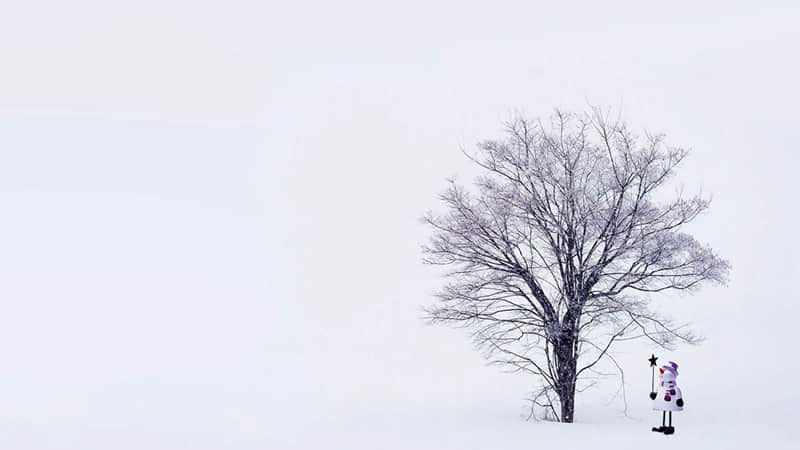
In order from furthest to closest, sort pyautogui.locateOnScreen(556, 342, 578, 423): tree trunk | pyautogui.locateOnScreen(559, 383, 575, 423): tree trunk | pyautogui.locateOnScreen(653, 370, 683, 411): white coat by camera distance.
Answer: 1. pyautogui.locateOnScreen(559, 383, 575, 423): tree trunk
2. pyautogui.locateOnScreen(556, 342, 578, 423): tree trunk
3. pyautogui.locateOnScreen(653, 370, 683, 411): white coat

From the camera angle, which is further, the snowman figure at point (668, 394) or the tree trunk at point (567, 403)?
the tree trunk at point (567, 403)

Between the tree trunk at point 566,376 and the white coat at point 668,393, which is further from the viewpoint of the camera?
the tree trunk at point 566,376

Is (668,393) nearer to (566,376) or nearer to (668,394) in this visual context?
(668,394)

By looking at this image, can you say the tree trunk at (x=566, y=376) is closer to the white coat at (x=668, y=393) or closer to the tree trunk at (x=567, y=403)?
the tree trunk at (x=567, y=403)

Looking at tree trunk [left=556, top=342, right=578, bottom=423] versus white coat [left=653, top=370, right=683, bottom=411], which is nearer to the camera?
white coat [left=653, top=370, right=683, bottom=411]

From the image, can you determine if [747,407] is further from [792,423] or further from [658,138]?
[658,138]

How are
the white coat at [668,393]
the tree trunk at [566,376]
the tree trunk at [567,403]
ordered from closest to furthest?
1. the white coat at [668,393]
2. the tree trunk at [566,376]
3. the tree trunk at [567,403]

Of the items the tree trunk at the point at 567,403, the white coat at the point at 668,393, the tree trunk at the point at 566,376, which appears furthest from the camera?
the tree trunk at the point at 567,403

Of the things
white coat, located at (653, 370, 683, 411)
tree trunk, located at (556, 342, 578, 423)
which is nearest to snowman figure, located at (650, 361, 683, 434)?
white coat, located at (653, 370, 683, 411)

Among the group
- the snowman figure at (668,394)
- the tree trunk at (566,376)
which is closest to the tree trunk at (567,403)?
the tree trunk at (566,376)

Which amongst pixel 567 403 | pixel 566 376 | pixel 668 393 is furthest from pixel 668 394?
pixel 567 403

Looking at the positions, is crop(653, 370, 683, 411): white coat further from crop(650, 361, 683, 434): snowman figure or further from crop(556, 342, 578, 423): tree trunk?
crop(556, 342, 578, 423): tree trunk

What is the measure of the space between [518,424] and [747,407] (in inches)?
249

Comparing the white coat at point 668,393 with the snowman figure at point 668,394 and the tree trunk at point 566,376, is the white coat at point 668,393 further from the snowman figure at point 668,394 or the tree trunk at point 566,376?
the tree trunk at point 566,376
